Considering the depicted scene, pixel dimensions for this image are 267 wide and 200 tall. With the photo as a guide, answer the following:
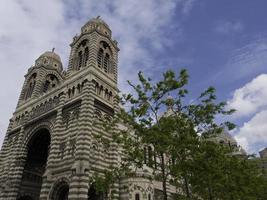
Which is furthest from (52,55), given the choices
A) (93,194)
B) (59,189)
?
(93,194)

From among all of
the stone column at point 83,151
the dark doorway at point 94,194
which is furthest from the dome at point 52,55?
the dark doorway at point 94,194

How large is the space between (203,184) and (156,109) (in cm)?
540

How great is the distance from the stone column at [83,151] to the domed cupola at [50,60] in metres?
15.9

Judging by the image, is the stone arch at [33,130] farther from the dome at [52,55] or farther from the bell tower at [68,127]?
the dome at [52,55]

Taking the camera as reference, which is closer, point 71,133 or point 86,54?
point 71,133

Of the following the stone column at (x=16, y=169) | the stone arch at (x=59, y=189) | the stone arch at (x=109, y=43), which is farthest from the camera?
the stone arch at (x=109, y=43)

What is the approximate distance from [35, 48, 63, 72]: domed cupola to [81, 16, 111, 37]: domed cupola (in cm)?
842

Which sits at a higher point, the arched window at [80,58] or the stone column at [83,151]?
the arched window at [80,58]

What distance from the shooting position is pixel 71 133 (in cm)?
2523

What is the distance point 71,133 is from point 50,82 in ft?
51.9

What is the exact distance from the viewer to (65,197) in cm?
2414

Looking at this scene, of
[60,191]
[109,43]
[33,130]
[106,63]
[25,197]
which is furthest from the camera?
[109,43]

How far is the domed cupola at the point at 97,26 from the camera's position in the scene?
33581mm

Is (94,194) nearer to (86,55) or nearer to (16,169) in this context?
(16,169)
